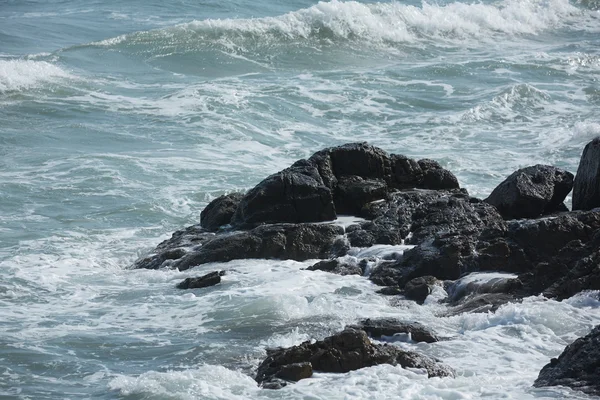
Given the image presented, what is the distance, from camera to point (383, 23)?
1293 inches

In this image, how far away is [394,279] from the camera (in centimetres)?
1060

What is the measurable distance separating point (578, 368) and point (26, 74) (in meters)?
19.1

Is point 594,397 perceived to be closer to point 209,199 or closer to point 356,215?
point 356,215

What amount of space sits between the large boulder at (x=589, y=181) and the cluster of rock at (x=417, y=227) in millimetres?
14

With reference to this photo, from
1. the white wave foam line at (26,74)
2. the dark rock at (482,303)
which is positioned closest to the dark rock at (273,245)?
the dark rock at (482,303)

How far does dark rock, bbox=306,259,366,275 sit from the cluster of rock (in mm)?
17

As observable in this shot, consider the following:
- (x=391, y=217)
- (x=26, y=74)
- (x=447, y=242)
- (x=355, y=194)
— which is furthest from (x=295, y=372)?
(x=26, y=74)

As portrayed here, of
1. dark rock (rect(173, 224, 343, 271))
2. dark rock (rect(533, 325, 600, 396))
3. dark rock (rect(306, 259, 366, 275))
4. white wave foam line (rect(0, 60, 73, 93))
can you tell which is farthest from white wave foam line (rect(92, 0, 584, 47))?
dark rock (rect(533, 325, 600, 396))

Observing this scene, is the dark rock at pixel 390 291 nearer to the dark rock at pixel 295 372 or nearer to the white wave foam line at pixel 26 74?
the dark rock at pixel 295 372

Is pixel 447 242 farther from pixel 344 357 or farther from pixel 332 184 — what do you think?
pixel 344 357

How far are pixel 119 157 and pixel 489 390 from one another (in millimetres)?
11420

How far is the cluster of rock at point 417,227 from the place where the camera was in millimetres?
10070

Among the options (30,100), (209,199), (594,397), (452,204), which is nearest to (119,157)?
(209,199)

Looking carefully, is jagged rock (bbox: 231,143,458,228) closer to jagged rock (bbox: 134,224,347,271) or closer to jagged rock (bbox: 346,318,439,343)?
jagged rock (bbox: 134,224,347,271)
